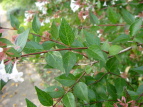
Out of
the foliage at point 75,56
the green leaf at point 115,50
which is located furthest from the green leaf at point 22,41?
the green leaf at point 115,50

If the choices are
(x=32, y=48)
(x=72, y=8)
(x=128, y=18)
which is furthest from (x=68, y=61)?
(x=72, y=8)

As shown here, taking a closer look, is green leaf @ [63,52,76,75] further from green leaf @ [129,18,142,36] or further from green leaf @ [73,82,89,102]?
green leaf @ [129,18,142,36]

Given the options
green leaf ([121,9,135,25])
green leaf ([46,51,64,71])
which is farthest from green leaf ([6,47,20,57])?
green leaf ([121,9,135,25])

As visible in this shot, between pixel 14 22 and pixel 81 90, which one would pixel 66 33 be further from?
pixel 14 22

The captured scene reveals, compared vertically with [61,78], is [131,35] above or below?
above

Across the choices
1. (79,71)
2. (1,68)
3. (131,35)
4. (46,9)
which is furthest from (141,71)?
(46,9)

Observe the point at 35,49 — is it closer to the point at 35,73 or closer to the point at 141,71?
the point at 141,71
